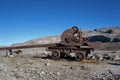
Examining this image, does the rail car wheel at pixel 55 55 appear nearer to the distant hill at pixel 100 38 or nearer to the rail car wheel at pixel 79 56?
the rail car wheel at pixel 79 56

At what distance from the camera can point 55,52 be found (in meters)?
30.4

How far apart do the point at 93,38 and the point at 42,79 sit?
13764 centimetres

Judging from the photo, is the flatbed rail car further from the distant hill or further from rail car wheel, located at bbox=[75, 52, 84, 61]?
the distant hill

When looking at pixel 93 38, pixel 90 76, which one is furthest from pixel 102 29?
pixel 90 76

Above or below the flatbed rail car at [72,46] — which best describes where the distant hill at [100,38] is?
above

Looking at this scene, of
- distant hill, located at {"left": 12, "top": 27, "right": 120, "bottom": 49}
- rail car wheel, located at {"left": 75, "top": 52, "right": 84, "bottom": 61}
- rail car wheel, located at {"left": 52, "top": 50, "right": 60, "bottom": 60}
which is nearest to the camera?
rail car wheel, located at {"left": 75, "top": 52, "right": 84, "bottom": 61}

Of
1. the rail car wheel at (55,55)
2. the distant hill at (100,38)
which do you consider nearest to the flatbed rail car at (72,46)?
the rail car wheel at (55,55)

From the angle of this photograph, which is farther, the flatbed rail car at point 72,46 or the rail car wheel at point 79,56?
the flatbed rail car at point 72,46

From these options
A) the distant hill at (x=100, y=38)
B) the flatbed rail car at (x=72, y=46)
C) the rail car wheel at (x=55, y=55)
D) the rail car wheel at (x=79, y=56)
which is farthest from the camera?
the distant hill at (x=100, y=38)

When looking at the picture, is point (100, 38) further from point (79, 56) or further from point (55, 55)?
point (79, 56)

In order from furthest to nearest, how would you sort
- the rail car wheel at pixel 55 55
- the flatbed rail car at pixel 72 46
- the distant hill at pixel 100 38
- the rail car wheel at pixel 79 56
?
the distant hill at pixel 100 38, the rail car wheel at pixel 55 55, the flatbed rail car at pixel 72 46, the rail car wheel at pixel 79 56

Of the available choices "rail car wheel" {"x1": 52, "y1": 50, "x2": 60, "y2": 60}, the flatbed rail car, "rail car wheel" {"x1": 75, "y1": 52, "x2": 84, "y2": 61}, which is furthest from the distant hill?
"rail car wheel" {"x1": 75, "y1": 52, "x2": 84, "y2": 61}

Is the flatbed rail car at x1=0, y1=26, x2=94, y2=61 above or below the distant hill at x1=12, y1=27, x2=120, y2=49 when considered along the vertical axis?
below

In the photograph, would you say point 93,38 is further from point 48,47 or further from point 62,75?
point 62,75
